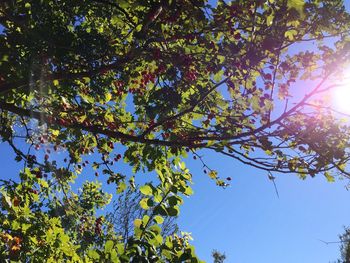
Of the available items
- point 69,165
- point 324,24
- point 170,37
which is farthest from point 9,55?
point 324,24

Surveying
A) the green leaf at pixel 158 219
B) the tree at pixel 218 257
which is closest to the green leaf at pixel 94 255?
the green leaf at pixel 158 219

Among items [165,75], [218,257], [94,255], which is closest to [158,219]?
[94,255]

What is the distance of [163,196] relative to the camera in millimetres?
2359

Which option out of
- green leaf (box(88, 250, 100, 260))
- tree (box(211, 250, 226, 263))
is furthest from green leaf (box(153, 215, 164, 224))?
tree (box(211, 250, 226, 263))

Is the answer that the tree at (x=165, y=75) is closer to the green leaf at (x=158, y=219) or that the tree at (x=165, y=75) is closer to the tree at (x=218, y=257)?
the green leaf at (x=158, y=219)

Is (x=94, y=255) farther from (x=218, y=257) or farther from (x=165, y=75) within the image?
(x=218, y=257)

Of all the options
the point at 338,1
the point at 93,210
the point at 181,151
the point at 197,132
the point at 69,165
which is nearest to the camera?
the point at 338,1

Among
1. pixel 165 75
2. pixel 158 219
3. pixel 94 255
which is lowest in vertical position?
pixel 94 255

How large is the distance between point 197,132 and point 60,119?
1769 millimetres

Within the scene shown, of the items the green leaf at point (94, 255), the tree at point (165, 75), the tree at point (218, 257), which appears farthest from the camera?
the tree at point (218, 257)

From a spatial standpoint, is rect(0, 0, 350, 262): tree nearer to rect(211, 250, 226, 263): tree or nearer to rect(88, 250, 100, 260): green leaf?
rect(88, 250, 100, 260): green leaf

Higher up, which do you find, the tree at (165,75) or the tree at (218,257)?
the tree at (218,257)

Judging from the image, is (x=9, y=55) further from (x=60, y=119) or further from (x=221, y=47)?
(x=221, y=47)

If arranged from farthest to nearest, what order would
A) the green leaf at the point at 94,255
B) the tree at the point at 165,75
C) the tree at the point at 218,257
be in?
the tree at the point at 218,257
the tree at the point at 165,75
the green leaf at the point at 94,255
